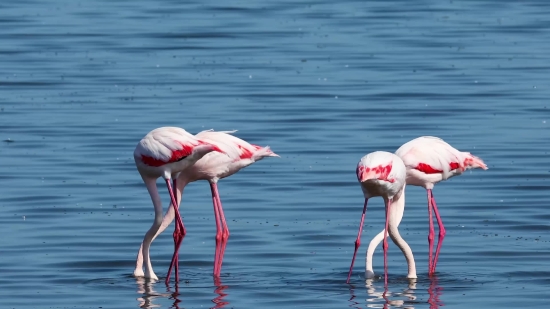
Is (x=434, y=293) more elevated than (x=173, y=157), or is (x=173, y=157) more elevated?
(x=173, y=157)

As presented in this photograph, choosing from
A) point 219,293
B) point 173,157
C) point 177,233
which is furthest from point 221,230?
point 173,157

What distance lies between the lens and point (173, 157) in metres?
7.57

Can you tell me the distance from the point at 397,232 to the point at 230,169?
43.2 inches

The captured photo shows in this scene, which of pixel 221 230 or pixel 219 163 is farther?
pixel 221 230

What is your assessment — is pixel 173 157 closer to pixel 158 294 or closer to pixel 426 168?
pixel 158 294

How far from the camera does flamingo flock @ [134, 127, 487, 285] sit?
7.50 meters

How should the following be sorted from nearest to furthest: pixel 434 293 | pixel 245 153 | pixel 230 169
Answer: pixel 434 293 → pixel 245 153 → pixel 230 169

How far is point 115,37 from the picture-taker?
19.5 m

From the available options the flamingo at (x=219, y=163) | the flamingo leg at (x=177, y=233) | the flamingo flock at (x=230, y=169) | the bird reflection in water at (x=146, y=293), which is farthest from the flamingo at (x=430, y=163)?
the bird reflection in water at (x=146, y=293)

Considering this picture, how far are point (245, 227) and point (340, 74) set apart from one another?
7145mm

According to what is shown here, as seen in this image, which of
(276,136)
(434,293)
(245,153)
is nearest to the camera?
(434,293)

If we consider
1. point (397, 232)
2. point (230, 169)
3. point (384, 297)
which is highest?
point (230, 169)

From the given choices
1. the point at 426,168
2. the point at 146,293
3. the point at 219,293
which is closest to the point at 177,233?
the point at 146,293

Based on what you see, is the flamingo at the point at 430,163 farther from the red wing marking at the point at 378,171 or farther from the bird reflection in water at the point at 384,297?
the red wing marking at the point at 378,171
